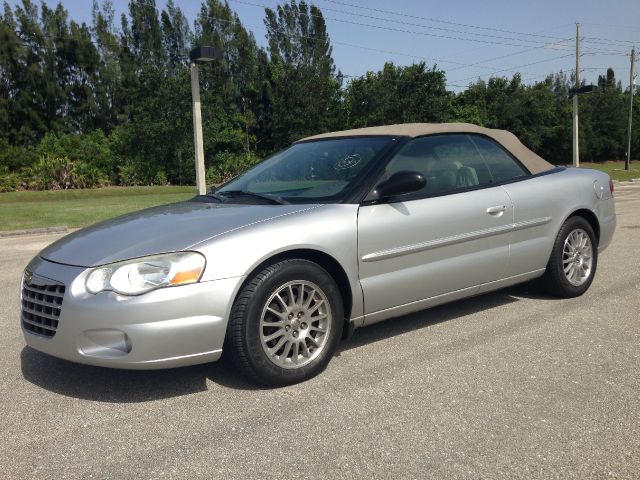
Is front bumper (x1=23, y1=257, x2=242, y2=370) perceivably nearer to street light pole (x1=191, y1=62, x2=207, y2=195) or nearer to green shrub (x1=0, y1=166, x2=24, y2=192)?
street light pole (x1=191, y1=62, x2=207, y2=195)

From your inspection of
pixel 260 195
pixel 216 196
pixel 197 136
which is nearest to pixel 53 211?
pixel 197 136

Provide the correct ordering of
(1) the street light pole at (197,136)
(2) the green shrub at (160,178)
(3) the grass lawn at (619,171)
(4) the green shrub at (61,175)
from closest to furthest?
1. (1) the street light pole at (197,136)
2. (4) the green shrub at (61,175)
3. (2) the green shrub at (160,178)
4. (3) the grass lawn at (619,171)

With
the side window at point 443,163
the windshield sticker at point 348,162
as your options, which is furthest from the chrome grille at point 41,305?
the side window at point 443,163

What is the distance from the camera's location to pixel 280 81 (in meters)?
44.8

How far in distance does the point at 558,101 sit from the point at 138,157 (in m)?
44.7

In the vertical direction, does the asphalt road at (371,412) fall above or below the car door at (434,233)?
below

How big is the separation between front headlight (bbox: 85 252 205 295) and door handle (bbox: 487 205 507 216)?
2301mm

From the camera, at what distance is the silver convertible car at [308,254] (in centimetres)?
326

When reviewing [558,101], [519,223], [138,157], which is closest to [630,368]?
[519,223]

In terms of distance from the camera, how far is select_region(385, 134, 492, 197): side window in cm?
434

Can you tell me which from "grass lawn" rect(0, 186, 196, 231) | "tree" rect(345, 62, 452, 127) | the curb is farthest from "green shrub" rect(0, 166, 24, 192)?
"tree" rect(345, 62, 452, 127)

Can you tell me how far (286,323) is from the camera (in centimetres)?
357

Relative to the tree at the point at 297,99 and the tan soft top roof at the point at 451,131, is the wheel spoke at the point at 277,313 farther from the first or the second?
the tree at the point at 297,99

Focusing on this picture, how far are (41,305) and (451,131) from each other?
3.17 metres
